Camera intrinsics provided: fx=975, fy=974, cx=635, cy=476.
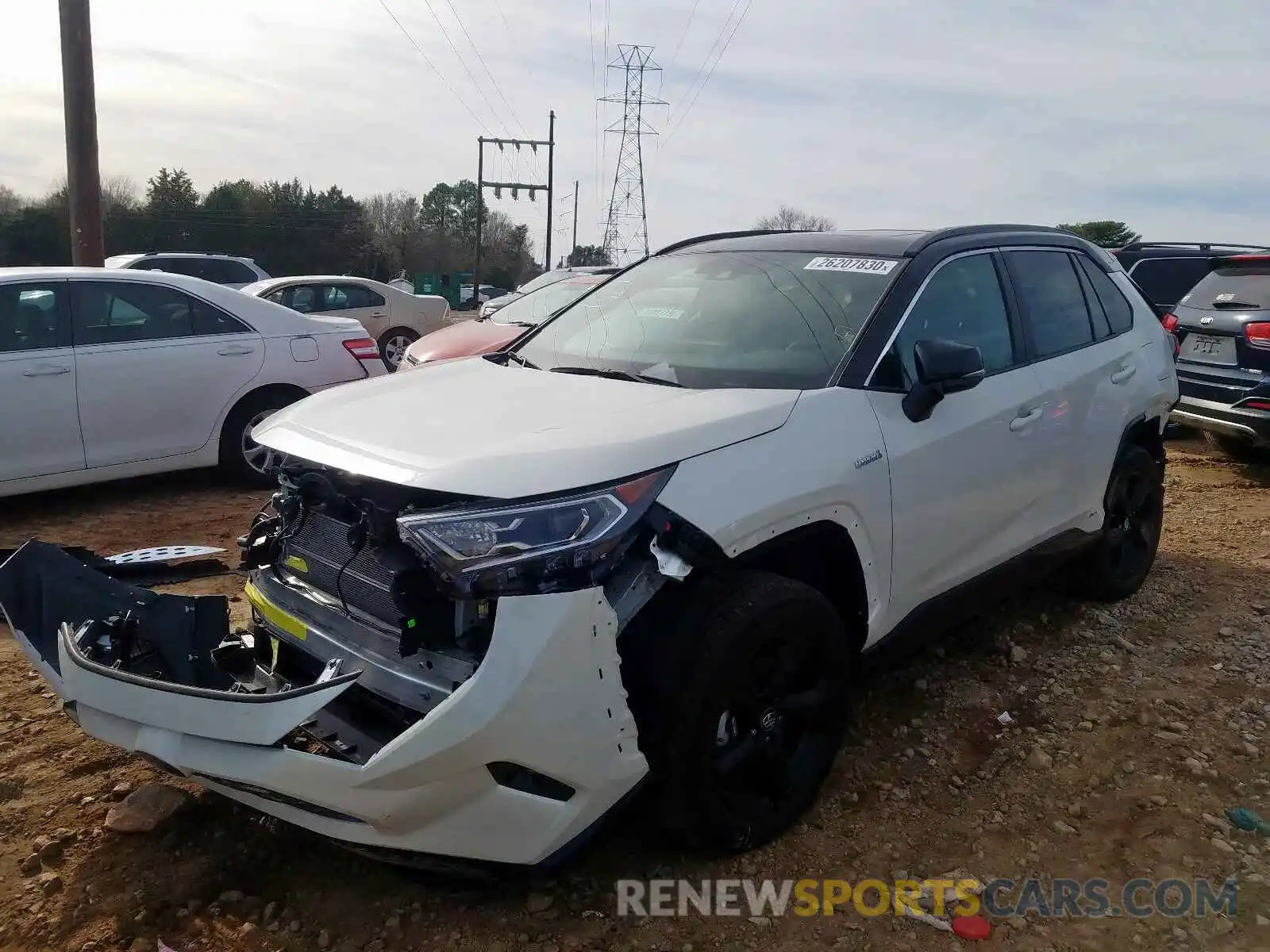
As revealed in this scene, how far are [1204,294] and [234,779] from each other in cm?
849

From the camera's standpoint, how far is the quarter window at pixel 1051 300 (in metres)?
3.98

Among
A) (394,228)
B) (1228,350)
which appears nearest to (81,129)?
(1228,350)

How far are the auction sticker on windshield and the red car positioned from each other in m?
3.58

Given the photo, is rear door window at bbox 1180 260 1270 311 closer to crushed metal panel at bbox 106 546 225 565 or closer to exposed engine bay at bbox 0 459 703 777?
exposed engine bay at bbox 0 459 703 777

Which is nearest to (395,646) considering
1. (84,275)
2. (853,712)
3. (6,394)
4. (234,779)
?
(234,779)

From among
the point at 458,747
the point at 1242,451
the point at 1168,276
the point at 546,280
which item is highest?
the point at 1168,276

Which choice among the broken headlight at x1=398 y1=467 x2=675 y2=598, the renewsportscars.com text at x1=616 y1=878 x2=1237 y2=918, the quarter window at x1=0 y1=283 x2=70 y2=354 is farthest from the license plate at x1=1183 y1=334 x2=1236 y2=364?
the quarter window at x1=0 y1=283 x2=70 y2=354

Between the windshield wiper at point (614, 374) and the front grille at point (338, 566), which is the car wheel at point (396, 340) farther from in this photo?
the front grille at point (338, 566)

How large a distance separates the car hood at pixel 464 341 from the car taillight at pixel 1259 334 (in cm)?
558

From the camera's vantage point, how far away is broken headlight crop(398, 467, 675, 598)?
7.26 ft

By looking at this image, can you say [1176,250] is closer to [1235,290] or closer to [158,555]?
[1235,290]

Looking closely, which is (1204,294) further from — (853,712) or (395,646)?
(395,646)

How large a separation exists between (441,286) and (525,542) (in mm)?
43776

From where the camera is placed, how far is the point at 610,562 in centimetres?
229
